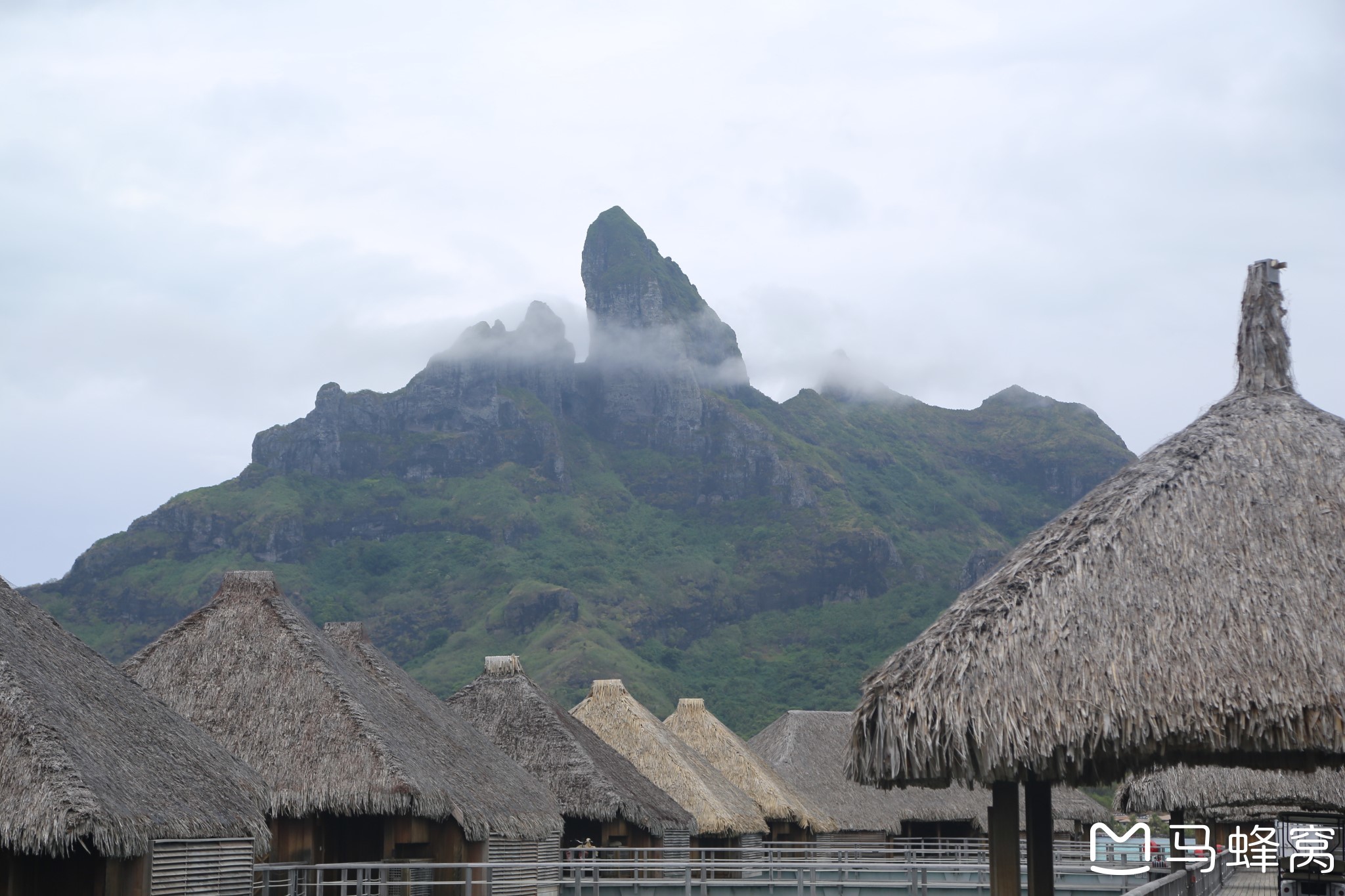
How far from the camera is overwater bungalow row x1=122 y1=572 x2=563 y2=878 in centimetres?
1744

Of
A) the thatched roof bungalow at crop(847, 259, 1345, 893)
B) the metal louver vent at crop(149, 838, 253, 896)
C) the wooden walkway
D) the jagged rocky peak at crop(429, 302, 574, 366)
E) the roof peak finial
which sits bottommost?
the wooden walkway

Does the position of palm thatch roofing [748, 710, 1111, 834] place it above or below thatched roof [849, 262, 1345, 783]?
below

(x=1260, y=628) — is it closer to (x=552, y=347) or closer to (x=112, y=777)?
(x=112, y=777)

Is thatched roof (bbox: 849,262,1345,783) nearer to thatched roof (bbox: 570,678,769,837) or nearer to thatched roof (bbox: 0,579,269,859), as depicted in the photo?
thatched roof (bbox: 0,579,269,859)

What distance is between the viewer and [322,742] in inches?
703

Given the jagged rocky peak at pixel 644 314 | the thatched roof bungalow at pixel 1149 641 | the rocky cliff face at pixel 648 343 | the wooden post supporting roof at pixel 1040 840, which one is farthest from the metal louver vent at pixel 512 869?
the jagged rocky peak at pixel 644 314

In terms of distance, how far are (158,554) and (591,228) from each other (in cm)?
5847

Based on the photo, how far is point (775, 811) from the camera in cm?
3322

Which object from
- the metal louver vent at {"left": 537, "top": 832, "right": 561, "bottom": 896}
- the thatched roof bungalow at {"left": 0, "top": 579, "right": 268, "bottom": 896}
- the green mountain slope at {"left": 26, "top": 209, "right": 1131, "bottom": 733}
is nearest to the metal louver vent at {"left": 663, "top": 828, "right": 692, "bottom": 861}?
the metal louver vent at {"left": 537, "top": 832, "right": 561, "bottom": 896}

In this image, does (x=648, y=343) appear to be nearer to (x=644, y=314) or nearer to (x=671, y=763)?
(x=644, y=314)

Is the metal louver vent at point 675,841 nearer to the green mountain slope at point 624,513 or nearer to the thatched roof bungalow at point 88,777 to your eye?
the thatched roof bungalow at point 88,777

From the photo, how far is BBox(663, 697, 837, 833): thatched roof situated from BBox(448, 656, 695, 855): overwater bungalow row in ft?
17.2

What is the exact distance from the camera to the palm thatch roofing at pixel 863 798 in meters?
35.6

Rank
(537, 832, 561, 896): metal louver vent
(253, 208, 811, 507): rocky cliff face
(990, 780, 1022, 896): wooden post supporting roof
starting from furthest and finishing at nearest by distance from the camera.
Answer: (253, 208, 811, 507): rocky cliff face → (537, 832, 561, 896): metal louver vent → (990, 780, 1022, 896): wooden post supporting roof
